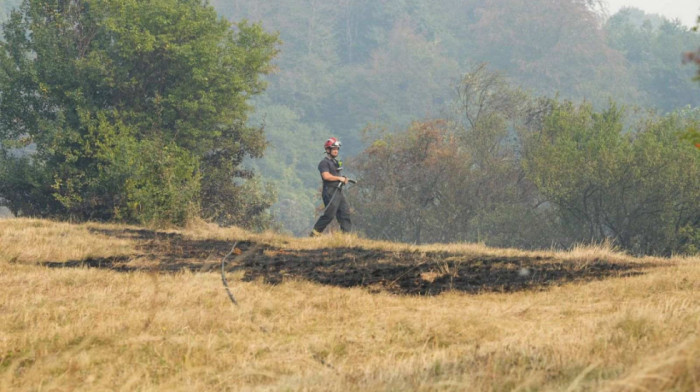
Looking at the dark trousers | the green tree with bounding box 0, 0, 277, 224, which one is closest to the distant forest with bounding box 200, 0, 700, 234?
the green tree with bounding box 0, 0, 277, 224

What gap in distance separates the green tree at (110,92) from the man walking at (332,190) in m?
7.34

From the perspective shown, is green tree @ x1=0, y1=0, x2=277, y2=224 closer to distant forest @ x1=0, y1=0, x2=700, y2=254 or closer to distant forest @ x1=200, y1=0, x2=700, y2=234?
distant forest @ x1=0, y1=0, x2=700, y2=254

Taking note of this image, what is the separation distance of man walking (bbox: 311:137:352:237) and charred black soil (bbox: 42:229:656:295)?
2959mm

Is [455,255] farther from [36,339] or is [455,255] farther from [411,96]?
[411,96]

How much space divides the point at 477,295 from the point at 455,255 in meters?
3.05

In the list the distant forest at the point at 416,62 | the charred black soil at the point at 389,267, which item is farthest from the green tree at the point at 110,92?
the distant forest at the point at 416,62

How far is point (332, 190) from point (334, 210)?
0.45 m

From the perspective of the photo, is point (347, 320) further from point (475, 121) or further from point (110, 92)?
point (475, 121)

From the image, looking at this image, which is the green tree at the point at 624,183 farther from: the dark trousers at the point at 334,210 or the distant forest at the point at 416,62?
the distant forest at the point at 416,62

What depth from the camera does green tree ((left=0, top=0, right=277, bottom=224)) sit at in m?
24.1

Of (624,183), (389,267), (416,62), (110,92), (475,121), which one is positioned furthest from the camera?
(416,62)

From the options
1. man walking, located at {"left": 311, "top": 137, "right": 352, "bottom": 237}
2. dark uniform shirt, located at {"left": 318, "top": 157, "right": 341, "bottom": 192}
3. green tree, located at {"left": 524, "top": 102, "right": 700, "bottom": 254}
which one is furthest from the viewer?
green tree, located at {"left": 524, "top": 102, "right": 700, "bottom": 254}

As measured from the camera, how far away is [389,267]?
1114 cm

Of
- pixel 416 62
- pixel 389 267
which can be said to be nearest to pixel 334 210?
pixel 389 267
